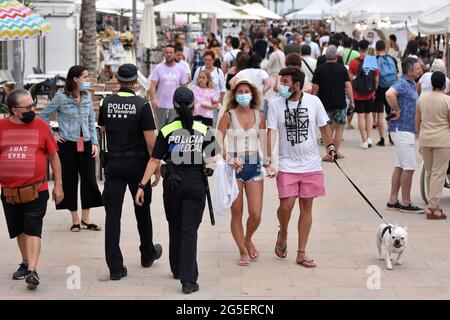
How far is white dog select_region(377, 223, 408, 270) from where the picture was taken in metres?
8.13

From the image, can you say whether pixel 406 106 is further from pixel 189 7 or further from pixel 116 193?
pixel 189 7

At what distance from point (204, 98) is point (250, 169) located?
18.4 feet

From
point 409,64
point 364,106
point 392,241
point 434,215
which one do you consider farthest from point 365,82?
point 392,241

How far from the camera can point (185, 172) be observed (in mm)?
7395

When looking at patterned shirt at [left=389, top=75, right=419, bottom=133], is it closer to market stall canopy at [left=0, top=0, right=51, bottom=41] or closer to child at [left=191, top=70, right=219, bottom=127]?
child at [left=191, top=70, right=219, bottom=127]

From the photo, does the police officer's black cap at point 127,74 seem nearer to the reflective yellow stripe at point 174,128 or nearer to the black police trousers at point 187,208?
the reflective yellow stripe at point 174,128

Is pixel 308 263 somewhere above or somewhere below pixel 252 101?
below

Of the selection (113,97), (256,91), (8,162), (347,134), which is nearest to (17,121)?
(8,162)

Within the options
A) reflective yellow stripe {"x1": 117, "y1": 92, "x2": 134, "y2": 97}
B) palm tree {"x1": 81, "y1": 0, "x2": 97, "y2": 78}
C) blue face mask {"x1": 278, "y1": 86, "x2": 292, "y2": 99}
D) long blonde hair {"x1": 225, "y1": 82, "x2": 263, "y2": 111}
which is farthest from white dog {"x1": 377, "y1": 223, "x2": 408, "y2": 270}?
palm tree {"x1": 81, "y1": 0, "x2": 97, "y2": 78}

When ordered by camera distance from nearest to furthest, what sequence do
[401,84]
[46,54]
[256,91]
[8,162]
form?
[8,162] → [256,91] → [401,84] → [46,54]

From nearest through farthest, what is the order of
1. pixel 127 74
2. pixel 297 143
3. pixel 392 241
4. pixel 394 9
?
1. pixel 127 74
2. pixel 392 241
3. pixel 297 143
4. pixel 394 9

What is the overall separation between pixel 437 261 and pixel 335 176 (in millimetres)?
5172
